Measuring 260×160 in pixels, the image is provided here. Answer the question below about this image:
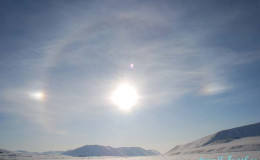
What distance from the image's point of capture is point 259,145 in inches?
5463

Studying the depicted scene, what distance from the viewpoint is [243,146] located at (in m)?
145

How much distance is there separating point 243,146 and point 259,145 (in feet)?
33.3
